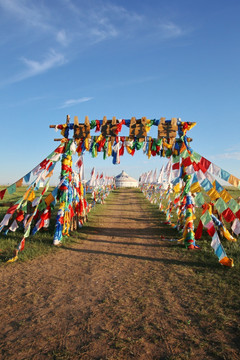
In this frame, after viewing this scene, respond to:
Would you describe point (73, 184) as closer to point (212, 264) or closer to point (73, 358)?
point (212, 264)

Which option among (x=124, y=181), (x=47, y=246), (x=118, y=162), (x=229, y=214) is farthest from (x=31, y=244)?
(x=124, y=181)

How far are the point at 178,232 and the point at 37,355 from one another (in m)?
7.97

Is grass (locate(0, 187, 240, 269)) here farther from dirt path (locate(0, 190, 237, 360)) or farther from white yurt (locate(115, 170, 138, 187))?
white yurt (locate(115, 170, 138, 187))

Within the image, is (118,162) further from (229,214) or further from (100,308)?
(100,308)

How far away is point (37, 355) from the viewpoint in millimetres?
2967

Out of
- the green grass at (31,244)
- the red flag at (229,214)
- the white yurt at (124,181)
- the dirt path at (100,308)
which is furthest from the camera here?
the white yurt at (124,181)

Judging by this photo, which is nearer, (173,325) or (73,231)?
(173,325)

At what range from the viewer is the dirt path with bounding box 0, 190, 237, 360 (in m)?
3.09

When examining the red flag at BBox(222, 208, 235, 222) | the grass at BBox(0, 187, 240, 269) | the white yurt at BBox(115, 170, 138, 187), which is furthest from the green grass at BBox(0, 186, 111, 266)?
the white yurt at BBox(115, 170, 138, 187)

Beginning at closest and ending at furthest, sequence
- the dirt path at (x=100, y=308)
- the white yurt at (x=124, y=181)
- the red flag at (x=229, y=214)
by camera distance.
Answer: the dirt path at (x=100, y=308)
the red flag at (x=229, y=214)
the white yurt at (x=124, y=181)

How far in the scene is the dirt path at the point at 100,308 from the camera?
122 inches

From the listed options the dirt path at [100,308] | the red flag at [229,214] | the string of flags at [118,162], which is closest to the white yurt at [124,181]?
the string of flags at [118,162]

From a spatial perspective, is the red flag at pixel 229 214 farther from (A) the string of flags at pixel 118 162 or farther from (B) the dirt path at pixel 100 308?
(B) the dirt path at pixel 100 308

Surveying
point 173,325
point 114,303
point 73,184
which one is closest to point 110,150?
point 73,184
